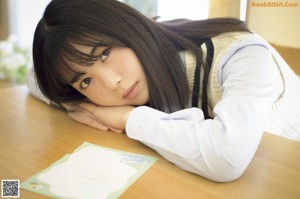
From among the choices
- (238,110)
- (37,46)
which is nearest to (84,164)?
(238,110)

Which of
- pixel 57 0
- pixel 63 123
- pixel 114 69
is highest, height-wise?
pixel 57 0

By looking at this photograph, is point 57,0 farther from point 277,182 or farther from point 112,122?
point 277,182

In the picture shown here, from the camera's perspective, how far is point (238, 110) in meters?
0.59

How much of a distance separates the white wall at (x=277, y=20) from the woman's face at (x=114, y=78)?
41.3 inches

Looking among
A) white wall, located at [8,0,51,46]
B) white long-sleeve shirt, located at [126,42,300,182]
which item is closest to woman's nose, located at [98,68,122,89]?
white long-sleeve shirt, located at [126,42,300,182]

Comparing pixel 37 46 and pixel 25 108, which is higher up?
pixel 37 46

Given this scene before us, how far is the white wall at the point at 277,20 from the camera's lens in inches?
61.3

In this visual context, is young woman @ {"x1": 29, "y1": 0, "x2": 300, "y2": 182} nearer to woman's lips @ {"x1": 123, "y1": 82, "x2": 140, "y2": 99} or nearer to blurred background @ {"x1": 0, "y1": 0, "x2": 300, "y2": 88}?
woman's lips @ {"x1": 123, "y1": 82, "x2": 140, "y2": 99}

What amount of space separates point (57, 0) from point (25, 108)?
0.32 m

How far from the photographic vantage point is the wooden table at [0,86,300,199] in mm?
491

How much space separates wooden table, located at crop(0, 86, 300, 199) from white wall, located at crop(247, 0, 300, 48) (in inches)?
42.8

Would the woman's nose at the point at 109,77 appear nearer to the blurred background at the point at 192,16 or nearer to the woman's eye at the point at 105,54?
the woman's eye at the point at 105,54

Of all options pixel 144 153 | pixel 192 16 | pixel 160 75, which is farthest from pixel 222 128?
pixel 192 16

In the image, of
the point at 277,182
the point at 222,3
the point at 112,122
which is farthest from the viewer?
the point at 222,3
